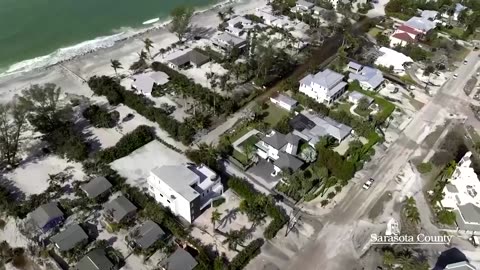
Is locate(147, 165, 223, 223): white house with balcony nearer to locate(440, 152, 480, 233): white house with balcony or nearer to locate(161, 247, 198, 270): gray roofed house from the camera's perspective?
locate(161, 247, 198, 270): gray roofed house

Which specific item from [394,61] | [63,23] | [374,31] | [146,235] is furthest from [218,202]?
[63,23]

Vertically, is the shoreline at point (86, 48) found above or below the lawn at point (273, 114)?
above

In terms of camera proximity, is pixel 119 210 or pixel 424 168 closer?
pixel 119 210

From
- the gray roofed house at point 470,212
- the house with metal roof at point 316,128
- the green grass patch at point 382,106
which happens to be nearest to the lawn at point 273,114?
the house with metal roof at point 316,128

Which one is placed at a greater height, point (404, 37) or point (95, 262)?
point (95, 262)

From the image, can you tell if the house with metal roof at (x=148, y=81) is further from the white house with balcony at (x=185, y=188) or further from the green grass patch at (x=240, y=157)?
the white house with balcony at (x=185, y=188)

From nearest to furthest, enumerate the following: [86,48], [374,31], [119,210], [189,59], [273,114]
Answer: [119,210] → [273,114] → [189,59] → [86,48] → [374,31]

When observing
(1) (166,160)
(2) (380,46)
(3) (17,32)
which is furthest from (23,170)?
(2) (380,46)

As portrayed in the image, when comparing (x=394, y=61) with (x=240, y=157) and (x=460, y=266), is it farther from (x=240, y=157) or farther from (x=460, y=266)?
(x=460, y=266)
